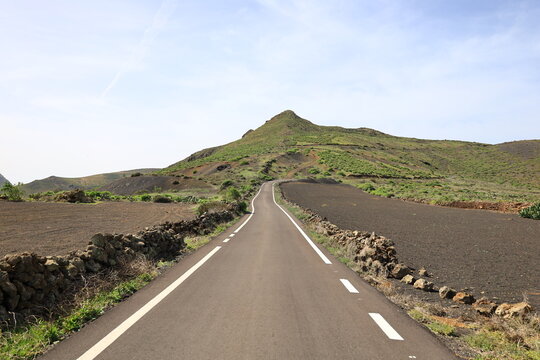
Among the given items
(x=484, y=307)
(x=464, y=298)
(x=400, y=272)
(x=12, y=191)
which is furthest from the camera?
(x=12, y=191)

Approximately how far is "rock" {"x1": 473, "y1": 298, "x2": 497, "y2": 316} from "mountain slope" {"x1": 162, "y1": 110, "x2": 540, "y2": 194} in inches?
3273

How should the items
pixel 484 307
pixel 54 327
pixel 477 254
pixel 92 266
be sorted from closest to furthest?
pixel 54 327 → pixel 484 307 → pixel 92 266 → pixel 477 254

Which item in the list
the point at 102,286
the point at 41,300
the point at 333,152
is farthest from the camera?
the point at 333,152

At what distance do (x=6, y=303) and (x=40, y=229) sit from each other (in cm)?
1622

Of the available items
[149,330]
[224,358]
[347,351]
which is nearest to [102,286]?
[149,330]

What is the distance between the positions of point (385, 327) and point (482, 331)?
1424 mm

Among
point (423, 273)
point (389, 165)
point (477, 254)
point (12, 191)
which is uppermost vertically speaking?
point (389, 165)

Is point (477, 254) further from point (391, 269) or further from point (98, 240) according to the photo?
point (98, 240)

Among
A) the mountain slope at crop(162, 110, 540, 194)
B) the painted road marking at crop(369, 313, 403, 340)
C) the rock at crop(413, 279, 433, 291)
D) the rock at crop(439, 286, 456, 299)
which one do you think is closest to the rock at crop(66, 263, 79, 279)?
the painted road marking at crop(369, 313, 403, 340)

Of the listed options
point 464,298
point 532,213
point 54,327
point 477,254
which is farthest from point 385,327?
point 532,213

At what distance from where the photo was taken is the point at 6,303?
4.85 m

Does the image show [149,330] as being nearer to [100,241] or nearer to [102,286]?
[102,286]

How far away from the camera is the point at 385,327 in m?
4.91

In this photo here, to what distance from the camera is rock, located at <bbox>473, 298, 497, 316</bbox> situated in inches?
235
